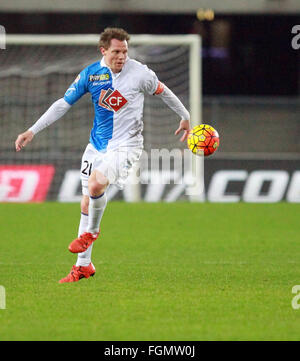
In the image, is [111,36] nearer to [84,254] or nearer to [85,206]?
[85,206]

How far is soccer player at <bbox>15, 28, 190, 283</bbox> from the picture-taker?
7.64 m

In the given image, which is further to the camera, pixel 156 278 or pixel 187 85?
pixel 187 85

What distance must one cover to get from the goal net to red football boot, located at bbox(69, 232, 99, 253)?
9330 millimetres

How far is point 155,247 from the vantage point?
10633 mm

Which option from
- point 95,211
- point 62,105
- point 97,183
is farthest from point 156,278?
point 62,105

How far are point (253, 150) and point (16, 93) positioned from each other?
7603 mm

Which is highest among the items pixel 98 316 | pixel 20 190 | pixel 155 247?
pixel 20 190

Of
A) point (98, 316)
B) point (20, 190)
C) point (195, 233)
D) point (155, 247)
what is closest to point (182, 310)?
point (98, 316)

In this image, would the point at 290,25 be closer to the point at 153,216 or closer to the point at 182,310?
the point at 153,216

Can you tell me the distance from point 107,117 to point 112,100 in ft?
0.56

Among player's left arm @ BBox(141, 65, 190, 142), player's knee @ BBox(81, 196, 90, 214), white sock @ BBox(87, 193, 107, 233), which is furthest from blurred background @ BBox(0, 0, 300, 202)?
white sock @ BBox(87, 193, 107, 233)

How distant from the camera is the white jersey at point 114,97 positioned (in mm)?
7809

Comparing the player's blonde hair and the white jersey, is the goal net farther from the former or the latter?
the player's blonde hair

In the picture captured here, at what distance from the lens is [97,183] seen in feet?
24.6
